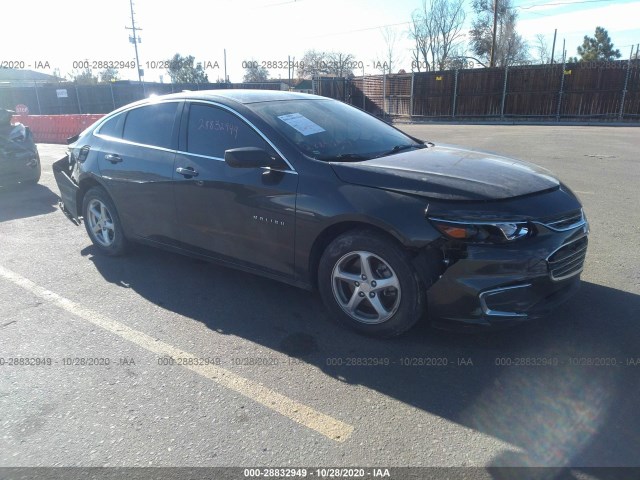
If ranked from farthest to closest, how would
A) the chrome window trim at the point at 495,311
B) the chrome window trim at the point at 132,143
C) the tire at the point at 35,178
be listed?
the tire at the point at 35,178 → the chrome window trim at the point at 132,143 → the chrome window trim at the point at 495,311

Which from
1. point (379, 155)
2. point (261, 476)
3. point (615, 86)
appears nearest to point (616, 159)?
point (379, 155)

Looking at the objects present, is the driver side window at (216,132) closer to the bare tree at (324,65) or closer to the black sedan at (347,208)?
the black sedan at (347,208)

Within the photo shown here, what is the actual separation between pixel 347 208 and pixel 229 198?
1.12 m

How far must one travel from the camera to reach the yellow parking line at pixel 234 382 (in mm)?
2576

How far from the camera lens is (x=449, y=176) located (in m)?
3.23

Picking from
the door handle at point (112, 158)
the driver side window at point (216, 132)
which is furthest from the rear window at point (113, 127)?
the driver side window at point (216, 132)

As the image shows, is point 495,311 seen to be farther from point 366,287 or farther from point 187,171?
point 187,171

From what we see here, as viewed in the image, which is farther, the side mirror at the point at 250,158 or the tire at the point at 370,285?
the side mirror at the point at 250,158

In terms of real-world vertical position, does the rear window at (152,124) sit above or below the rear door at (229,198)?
above

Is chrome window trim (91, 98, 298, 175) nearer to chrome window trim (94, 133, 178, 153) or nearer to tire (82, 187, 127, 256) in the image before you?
chrome window trim (94, 133, 178, 153)

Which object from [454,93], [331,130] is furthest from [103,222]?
[454,93]

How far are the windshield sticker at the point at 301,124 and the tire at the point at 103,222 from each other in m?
2.25

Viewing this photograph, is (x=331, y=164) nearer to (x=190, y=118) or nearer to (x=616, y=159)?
(x=190, y=118)

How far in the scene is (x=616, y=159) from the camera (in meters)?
10.9
